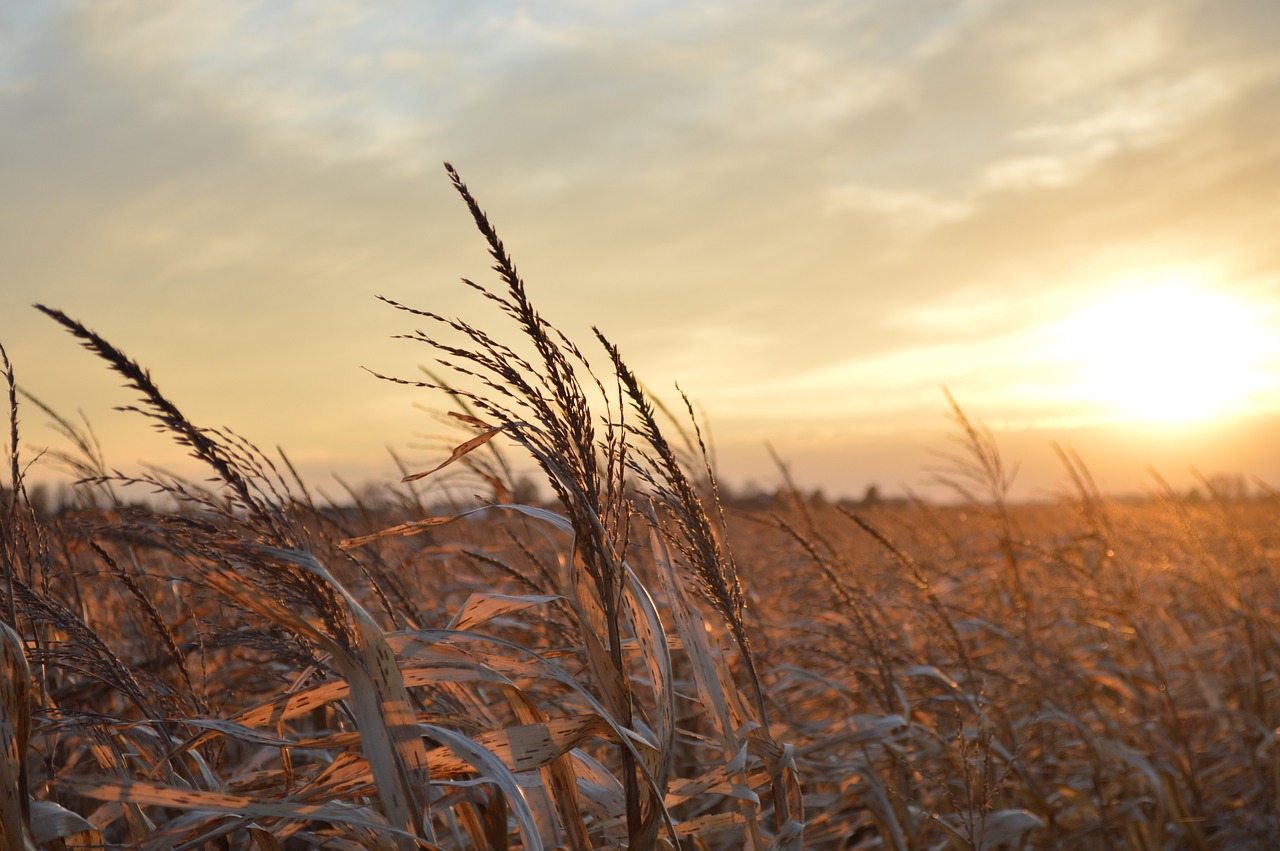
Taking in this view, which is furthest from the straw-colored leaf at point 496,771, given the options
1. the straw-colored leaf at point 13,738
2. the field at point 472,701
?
the straw-colored leaf at point 13,738

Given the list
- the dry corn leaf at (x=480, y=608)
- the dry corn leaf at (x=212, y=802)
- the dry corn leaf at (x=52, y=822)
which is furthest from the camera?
the dry corn leaf at (x=480, y=608)

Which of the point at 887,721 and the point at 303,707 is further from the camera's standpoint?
the point at 887,721

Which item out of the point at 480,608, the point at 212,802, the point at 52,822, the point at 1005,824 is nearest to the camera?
the point at 212,802

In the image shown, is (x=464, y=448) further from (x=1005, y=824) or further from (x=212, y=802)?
(x=1005, y=824)

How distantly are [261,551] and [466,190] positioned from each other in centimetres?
53

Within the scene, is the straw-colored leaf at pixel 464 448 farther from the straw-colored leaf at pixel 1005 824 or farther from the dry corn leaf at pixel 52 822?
the straw-colored leaf at pixel 1005 824

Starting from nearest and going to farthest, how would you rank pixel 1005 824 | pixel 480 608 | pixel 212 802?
pixel 212 802 → pixel 480 608 → pixel 1005 824

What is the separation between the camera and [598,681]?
1.45m

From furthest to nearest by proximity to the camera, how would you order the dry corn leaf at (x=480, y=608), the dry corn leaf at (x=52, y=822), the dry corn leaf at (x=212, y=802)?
the dry corn leaf at (x=480, y=608), the dry corn leaf at (x=52, y=822), the dry corn leaf at (x=212, y=802)

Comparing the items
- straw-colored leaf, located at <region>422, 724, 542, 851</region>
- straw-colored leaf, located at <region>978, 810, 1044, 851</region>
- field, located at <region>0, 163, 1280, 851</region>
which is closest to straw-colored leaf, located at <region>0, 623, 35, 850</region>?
field, located at <region>0, 163, 1280, 851</region>

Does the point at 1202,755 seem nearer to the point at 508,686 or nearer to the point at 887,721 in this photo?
the point at 887,721

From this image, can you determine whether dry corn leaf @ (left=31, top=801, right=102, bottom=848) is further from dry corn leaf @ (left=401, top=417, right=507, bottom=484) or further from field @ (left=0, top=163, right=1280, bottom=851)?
dry corn leaf @ (left=401, top=417, right=507, bottom=484)

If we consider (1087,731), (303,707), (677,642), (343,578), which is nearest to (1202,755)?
(1087,731)

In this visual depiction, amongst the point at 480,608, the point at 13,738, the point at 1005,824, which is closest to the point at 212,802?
the point at 13,738
